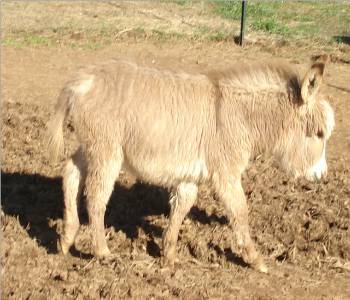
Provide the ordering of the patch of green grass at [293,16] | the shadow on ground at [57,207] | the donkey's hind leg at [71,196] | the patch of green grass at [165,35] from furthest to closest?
the patch of green grass at [293,16], the patch of green grass at [165,35], the shadow on ground at [57,207], the donkey's hind leg at [71,196]

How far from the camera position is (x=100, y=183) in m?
5.29

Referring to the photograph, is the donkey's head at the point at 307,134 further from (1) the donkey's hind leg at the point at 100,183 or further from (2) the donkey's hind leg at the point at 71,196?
(2) the donkey's hind leg at the point at 71,196

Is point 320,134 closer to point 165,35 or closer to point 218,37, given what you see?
point 218,37

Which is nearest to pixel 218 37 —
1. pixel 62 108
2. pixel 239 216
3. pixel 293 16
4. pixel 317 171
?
pixel 293 16

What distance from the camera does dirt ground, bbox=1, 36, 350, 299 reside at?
512cm

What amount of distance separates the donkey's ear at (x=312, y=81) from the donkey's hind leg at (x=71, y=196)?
1.69 metres

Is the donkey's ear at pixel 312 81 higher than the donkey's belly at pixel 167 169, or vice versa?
the donkey's ear at pixel 312 81

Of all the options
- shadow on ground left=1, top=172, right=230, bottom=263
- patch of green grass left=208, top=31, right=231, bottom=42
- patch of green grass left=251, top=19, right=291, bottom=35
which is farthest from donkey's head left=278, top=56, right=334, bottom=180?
patch of green grass left=251, top=19, right=291, bottom=35

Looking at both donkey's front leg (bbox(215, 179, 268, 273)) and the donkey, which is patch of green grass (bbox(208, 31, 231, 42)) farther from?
donkey's front leg (bbox(215, 179, 268, 273))

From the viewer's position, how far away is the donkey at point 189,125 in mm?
5195

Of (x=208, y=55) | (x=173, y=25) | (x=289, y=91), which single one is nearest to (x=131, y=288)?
(x=289, y=91)

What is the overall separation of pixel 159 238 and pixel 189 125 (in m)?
1.19

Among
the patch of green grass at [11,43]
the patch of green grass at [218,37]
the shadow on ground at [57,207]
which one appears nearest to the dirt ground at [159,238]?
the shadow on ground at [57,207]

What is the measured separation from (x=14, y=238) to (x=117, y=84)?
1463 mm
